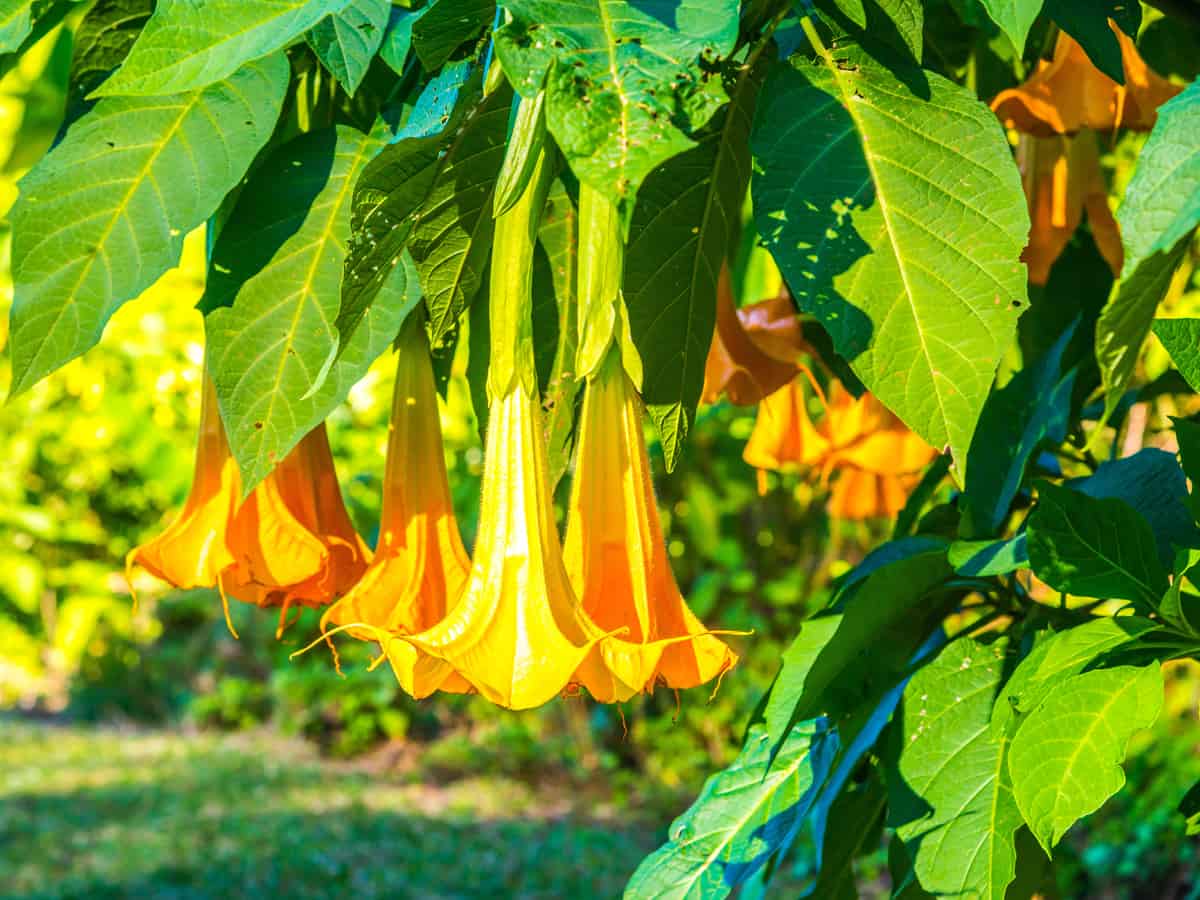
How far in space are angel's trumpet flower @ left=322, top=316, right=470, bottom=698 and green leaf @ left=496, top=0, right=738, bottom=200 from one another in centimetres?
27

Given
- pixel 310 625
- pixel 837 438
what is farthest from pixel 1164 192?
pixel 310 625

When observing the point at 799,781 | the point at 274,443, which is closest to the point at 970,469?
the point at 799,781

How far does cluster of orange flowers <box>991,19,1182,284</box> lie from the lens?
2.92ft

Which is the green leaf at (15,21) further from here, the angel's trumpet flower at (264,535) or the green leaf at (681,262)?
the green leaf at (681,262)

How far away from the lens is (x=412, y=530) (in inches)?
27.3

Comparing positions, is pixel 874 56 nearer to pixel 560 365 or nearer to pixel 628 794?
pixel 560 365

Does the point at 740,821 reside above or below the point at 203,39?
below

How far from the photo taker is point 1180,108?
49cm

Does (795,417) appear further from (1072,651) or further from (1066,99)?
(1072,651)

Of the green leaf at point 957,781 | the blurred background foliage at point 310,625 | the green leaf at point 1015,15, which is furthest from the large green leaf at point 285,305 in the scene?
the blurred background foliage at point 310,625

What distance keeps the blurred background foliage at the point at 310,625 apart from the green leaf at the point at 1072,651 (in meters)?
0.53

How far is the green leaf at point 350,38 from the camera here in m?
0.62

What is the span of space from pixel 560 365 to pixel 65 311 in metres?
0.26

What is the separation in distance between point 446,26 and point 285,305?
6.8 inches
